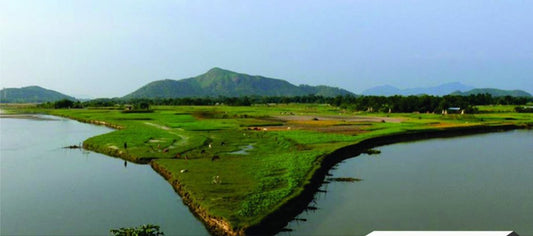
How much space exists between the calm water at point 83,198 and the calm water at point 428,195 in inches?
292

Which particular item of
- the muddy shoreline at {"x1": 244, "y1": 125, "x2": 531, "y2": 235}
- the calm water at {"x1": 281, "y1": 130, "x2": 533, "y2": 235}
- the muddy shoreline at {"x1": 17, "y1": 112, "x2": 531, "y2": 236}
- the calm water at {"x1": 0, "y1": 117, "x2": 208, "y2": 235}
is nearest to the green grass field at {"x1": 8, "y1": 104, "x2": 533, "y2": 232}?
the muddy shoreline at {"x1": 17, "y1": 112, "x2": 531, "y2": 236}

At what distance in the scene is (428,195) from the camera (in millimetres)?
24016

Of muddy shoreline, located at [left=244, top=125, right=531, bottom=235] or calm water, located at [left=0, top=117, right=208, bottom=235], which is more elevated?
muddy shoreline, located at [left=244, top=125, right=531, bottom=235]

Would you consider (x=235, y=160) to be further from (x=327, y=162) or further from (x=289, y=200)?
(x=289, y=200)

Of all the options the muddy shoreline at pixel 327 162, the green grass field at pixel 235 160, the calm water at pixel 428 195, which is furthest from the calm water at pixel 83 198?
the calm water at pixel 428 195

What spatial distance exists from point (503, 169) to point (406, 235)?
108 feet

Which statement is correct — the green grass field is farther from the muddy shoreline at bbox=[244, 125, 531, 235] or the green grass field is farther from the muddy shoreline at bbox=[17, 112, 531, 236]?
the muddy shoreline at bbox=[244, 125, 531, 235]

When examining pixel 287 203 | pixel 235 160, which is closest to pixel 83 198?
pixel 235 160

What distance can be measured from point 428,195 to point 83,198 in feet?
68.0

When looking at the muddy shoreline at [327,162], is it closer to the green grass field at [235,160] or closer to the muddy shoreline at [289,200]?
the muddy shoreline at [289,200]

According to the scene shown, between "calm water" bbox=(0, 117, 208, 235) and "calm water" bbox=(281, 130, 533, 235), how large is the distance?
742 centimetres

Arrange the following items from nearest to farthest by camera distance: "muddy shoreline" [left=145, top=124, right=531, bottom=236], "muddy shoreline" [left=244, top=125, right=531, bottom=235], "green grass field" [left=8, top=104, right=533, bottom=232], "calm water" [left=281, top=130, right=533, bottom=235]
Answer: "muddy shoreline" [left=145, top=124, right=531, bottom=236] < "muddy shoreline" [left=244, top=125, right=531, bottom=235] < "calm water" [left=281, top=130, right=533, bottom=235] < "green grass field" [left=8, top=104, right=533, bottom=232]

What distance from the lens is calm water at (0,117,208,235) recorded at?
19203 millimetres

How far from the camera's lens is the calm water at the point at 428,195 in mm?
19094
